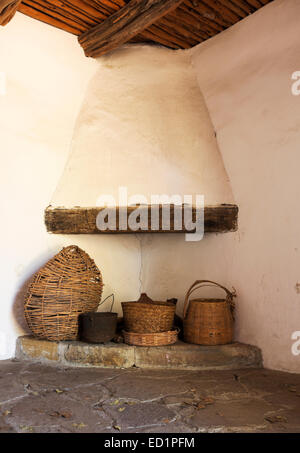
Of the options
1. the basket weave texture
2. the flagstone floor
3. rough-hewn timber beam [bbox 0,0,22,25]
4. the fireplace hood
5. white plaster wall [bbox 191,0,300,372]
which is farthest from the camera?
the fireplace hood

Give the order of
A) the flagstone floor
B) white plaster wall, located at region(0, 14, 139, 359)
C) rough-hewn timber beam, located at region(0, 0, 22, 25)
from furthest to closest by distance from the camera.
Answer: white plaster wall, located at region(0, 14, 139, 359) → rough-hewn timber beam, located at region(0, 0, 22, 25) → the flagstone floor

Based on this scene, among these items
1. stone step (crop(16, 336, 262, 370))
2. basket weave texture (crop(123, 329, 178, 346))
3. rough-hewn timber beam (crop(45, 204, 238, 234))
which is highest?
rough-hewn timber beam (crop(45, 204, 238, 234))

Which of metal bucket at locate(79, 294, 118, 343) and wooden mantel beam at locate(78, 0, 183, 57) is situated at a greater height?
wooden mantel beam at locate(78, 0, 183, 57)

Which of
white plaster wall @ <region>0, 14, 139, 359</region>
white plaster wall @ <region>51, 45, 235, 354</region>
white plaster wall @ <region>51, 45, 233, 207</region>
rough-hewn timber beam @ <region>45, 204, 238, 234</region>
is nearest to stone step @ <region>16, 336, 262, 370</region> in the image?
white plaster wall @ <region>0, 14, 139, 359</region>

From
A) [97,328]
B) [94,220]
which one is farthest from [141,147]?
[97,328]

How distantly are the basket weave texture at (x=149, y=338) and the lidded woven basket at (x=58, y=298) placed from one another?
1.59ft

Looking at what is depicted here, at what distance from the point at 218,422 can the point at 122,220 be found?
1.98 meters

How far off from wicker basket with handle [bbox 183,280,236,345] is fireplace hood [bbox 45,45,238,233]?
0.70m

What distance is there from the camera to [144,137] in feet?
13.1

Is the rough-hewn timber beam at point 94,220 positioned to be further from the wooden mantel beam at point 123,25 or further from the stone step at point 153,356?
the wooden mantel beam at point 123,25

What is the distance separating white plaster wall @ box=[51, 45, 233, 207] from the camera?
3.86 meters

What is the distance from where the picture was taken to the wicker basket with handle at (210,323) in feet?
11.5

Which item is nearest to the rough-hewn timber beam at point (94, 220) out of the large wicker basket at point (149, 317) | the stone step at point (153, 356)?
the large wicker basket at point (149, 317)

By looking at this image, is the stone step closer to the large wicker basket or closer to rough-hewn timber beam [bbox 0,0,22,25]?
the large wicker basket
